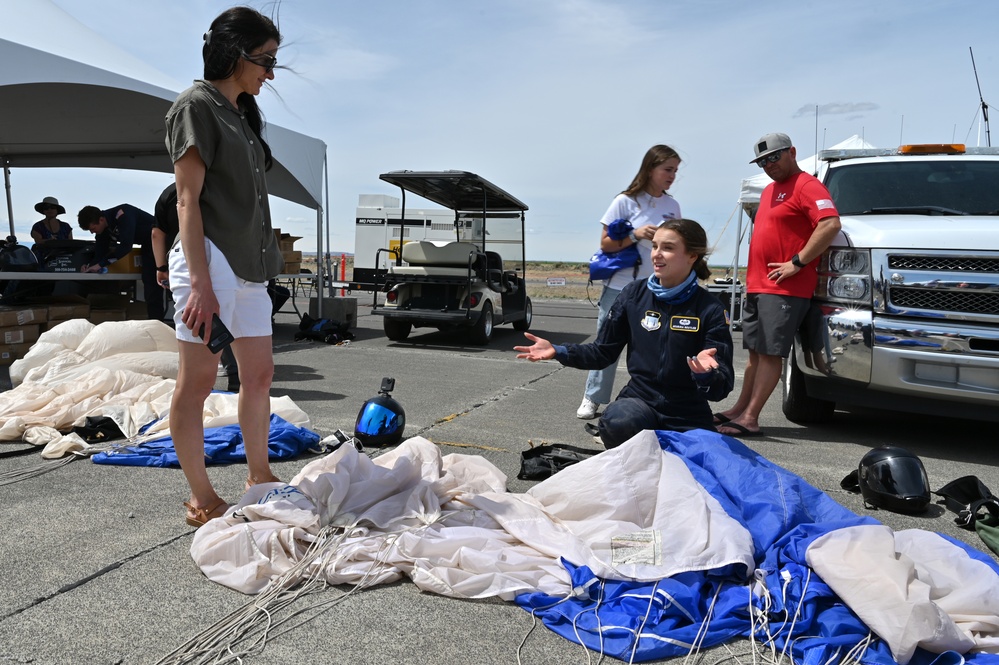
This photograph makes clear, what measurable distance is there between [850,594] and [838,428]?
3864mm

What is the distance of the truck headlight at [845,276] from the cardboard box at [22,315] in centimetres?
750

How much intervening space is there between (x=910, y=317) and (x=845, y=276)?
484mm

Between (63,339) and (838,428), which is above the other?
(63,339)

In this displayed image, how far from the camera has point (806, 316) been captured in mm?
5277

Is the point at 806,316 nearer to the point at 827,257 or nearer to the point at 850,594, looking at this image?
the point at 827,257

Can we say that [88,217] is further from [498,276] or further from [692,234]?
[692,234]

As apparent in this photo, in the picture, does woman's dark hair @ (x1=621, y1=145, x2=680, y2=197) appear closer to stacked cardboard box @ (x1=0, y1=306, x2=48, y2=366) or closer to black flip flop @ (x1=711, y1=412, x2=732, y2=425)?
black flip flop @ (x1=711, y1=412, x2=732, y2=425)

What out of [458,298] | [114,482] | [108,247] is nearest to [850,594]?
[114,482]

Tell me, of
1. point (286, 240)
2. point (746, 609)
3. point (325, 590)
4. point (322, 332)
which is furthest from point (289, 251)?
point (746, 609)

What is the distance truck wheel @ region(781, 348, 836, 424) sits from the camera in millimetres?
5695

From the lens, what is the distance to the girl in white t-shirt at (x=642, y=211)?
17.0 feet

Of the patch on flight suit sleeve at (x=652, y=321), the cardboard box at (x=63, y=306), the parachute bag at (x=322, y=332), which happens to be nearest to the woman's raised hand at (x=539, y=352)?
the patch on flight suit sleeve at (x=652, y=321)

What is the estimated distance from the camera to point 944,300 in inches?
188

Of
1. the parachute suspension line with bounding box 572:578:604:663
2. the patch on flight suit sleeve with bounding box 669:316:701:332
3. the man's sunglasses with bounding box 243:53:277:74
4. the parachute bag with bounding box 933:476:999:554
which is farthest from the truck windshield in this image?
the man's sunglasses with bounding box 243:53:277:74
